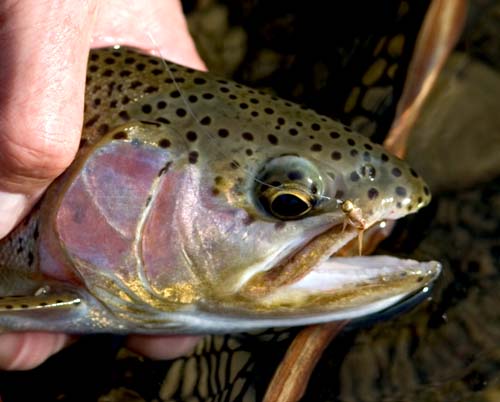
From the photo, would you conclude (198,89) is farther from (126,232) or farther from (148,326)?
(148,326)

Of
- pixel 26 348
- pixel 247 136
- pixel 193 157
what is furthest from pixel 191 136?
pixel 26 348

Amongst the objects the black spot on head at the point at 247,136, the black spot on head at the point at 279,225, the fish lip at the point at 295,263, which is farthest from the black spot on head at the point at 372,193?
the black spot on head at the point at 247,136

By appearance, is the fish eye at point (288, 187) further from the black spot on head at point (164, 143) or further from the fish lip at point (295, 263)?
the black spot on head at point (164, 143)

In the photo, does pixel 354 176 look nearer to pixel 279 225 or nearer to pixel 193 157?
pixel 279 225

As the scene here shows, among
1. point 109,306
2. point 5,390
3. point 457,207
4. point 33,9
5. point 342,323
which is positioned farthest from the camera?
point 5,390

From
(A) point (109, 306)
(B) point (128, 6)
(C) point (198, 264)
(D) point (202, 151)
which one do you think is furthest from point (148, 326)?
(B) point (128, 6)

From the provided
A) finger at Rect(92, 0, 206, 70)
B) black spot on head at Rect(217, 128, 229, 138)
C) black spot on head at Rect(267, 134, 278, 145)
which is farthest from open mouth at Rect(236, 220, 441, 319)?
finger at Rect(92, 0, 206, 70)
